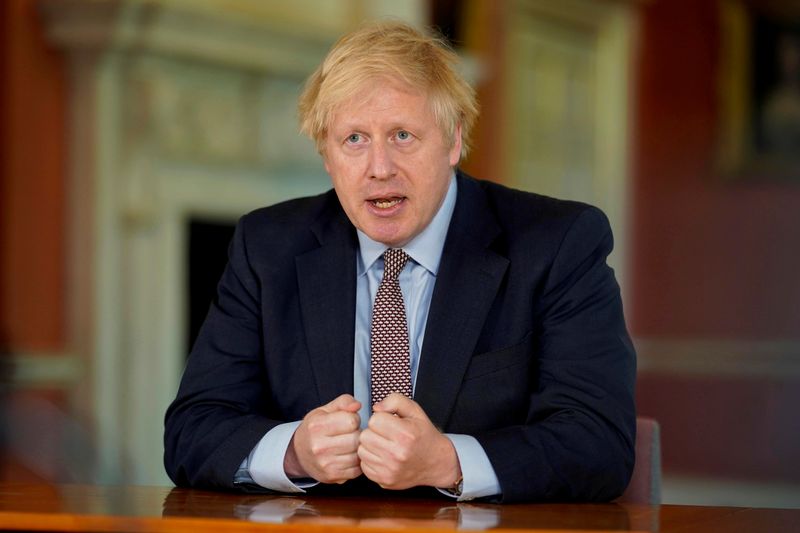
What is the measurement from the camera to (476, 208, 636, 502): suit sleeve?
2.05 metres

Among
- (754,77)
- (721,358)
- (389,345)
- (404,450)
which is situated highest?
(754,77)

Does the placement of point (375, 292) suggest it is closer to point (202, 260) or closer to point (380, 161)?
point (380, 161)

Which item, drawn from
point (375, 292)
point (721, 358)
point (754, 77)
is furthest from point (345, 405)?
point (754, 77)

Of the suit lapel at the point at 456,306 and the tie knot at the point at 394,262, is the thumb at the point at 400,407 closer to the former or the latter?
the suit lapel at the point at 456,306

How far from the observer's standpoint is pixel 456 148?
236 cm

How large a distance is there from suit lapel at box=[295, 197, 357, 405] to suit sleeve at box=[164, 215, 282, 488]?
103 millimetres

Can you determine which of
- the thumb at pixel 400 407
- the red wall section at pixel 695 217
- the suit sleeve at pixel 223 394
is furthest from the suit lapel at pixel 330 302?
the red wall section at pixel 695 217

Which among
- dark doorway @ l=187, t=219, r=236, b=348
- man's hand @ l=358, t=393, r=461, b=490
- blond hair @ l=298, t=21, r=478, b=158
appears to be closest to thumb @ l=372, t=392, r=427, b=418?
man's hand @ l=358, t=393, r=461, b=490

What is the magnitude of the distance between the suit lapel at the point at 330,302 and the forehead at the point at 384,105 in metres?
0.28

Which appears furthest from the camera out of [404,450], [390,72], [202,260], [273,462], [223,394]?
[202,260]

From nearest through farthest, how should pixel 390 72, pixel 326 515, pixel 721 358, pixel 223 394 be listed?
1. pixel 326 515
2. pixel 390 72
3. pixel 223 394
4. pixel 721 358

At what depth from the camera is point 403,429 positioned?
1.93 m

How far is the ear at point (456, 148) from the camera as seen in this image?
7.68 ft

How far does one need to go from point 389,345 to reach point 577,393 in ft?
1.14
